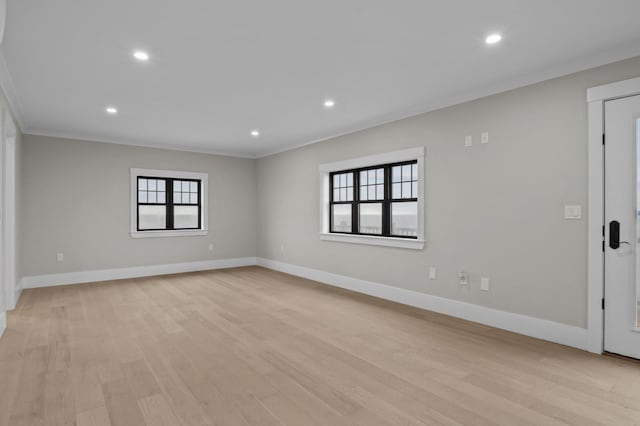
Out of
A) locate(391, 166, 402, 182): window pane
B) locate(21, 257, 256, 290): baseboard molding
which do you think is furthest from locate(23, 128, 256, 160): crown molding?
locate(391, 166, 402, 182): window pane

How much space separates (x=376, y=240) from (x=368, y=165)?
1.12 metres

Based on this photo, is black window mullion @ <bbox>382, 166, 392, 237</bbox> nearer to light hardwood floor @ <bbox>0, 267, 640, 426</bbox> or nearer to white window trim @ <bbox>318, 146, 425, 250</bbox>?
white window trim @ <bbox>318, 146, 425, 250</bbox>

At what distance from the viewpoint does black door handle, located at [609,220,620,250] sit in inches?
116

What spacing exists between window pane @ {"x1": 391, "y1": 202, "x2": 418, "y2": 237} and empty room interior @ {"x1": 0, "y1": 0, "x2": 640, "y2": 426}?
46 mm

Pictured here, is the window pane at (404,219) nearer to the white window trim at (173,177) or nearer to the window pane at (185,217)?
the white window trim at (173,177)

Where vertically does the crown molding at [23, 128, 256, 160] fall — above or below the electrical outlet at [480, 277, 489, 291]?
above

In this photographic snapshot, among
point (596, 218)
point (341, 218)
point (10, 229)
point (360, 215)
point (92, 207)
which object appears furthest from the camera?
point (92, 207)

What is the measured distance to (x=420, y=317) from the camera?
4086mm

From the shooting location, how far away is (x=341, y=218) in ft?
19.8

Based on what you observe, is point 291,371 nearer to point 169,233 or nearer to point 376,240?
point 376,240

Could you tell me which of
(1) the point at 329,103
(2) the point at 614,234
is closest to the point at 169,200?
(1) the point at 329,103

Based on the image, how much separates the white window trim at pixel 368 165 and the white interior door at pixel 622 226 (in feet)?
6.14

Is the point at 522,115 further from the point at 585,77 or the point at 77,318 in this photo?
the point at 77,318

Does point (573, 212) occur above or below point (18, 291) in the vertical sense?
above
